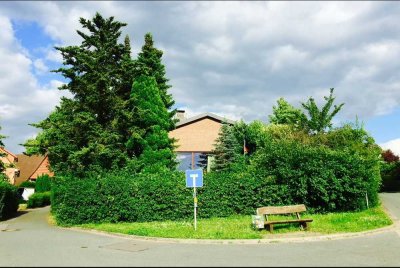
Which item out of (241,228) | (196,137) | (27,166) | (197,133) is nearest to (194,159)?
(196,137)

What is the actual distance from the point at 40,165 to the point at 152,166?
4639 centimetres

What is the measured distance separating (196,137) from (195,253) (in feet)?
83.3

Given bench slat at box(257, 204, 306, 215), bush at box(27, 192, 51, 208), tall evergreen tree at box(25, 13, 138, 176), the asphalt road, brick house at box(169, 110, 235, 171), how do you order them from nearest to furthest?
the asphalt road < bench slat at box(257, 204, 306, 215) < tall evergreen tree at box(25, 13, 138, 176) < brick house at box(169, 110, 235, 171) < bush at box(27, 192, 51, 208)

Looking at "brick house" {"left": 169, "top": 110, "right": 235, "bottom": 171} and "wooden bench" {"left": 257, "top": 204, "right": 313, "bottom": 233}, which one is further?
"brick house" {"left": 169, "top": 110, "right": 235, "bottom": 171}

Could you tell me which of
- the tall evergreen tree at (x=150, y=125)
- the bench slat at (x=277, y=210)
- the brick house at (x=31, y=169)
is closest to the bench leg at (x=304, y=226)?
the bench slat at (x=277, y=210)

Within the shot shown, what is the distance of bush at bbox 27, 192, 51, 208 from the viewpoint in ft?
128

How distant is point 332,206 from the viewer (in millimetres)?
21016

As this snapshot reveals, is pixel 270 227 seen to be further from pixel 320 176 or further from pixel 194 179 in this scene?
pixel 320 176

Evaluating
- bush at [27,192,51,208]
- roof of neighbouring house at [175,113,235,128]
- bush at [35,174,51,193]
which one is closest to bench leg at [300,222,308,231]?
roof of neighbouring house at [175,113,235,128]

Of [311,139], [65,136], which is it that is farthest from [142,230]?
[311,139]

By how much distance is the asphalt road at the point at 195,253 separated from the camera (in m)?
9.73

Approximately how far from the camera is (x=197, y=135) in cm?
3647

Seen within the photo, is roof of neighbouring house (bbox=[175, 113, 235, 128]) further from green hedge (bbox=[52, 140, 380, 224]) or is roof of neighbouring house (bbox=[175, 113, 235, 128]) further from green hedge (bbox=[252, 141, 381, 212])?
green hedge (bbox=[252, 141, 381, 212])

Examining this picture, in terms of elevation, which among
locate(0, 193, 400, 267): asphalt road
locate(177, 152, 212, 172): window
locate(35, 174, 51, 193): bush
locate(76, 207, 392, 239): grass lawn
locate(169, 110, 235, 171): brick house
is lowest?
locate(0, 193, 400, 267): asphalt road
